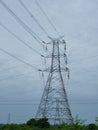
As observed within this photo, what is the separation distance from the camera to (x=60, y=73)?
40.8 m

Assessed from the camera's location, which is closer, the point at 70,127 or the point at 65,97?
the point at 70,127

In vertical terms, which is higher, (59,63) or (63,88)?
(59,63)

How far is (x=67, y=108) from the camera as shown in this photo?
4047 centimetres

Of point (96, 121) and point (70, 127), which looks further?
point (70, 127)

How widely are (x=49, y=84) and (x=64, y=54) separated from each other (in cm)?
442

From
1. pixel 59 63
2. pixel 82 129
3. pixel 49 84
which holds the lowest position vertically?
pixel 82 129

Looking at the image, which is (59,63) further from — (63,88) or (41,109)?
(41,109)

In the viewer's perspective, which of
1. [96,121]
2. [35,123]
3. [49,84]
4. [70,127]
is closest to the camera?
[96,121]

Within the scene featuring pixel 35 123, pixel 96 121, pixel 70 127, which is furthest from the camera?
pixel 35 123

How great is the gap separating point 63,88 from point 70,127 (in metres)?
17.2

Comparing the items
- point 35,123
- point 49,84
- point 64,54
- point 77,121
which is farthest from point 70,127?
point 35,123

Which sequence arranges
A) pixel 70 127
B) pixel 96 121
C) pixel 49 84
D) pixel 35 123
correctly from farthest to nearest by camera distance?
pixel 35 123, pixel 49 84, pixel 70 127, pixel 96 121

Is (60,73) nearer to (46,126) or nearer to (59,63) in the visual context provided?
(59,63)

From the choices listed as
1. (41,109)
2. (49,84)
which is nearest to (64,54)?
(49,84)
